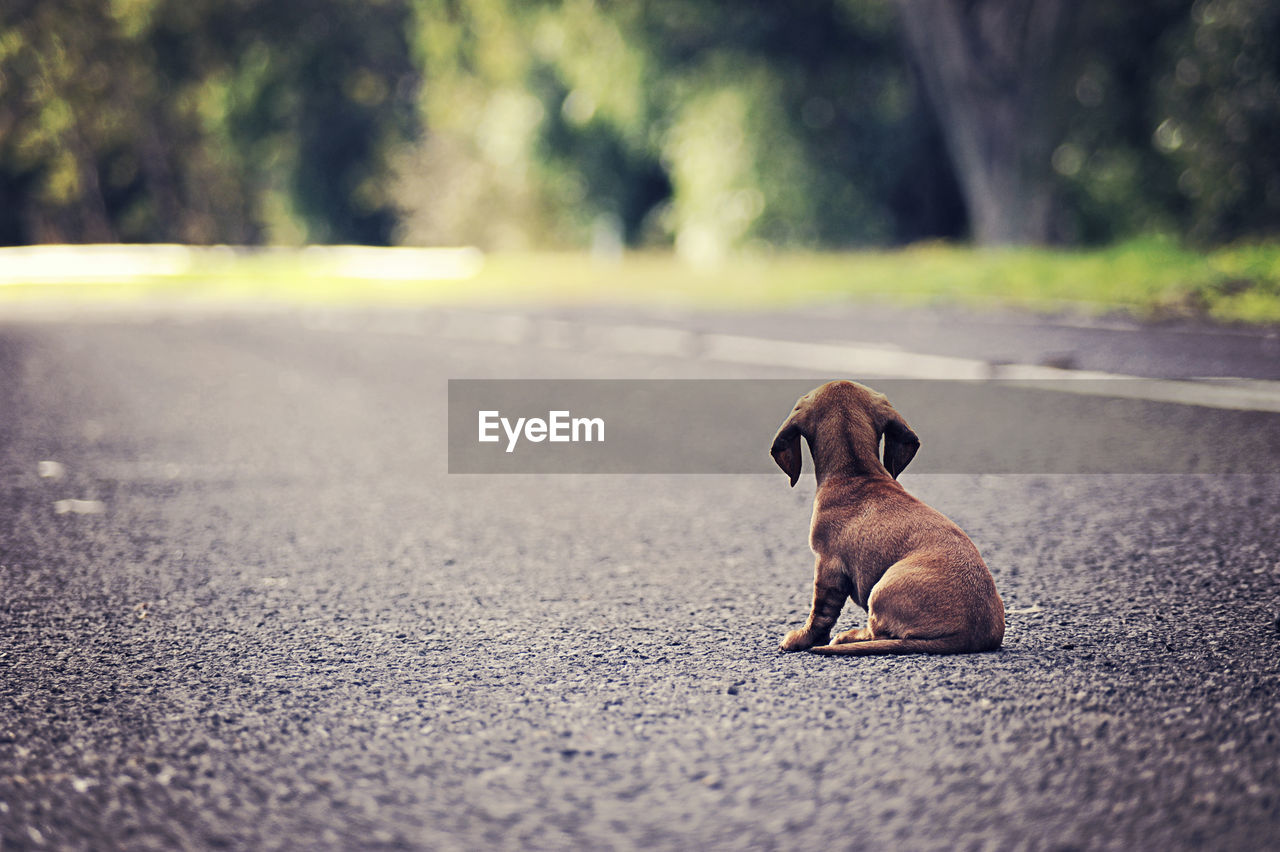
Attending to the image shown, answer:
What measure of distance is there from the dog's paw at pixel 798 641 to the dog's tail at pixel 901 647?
10cm

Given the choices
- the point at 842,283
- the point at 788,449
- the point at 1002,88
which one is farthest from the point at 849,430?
the point at 1002,88

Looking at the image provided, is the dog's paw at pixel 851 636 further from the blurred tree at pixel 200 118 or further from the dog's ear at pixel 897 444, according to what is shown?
the blurred tree at pixel 200 118

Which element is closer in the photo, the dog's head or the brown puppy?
the brown puppy

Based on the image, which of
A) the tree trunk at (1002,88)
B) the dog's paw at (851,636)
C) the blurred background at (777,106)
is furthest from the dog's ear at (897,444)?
the tree trunk at (1002,88)

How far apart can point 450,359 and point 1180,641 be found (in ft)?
29.5

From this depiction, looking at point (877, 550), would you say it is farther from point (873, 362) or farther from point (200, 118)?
point (200, 118)

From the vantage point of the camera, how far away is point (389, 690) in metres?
3.18

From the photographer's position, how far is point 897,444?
352 centimetres

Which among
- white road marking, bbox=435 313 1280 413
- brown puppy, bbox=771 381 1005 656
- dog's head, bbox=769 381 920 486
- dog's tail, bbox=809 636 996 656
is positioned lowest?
white road marking, bbox=435 313 1280 413

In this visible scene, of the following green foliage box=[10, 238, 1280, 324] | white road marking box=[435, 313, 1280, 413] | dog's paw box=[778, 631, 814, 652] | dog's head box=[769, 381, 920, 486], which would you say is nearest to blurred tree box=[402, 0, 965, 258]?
green foliage box=[10, 238, 1280, 324]

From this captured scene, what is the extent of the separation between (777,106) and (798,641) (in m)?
21.4

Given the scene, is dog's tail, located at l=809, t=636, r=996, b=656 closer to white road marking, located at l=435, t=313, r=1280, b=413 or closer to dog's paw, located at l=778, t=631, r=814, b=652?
dog's paw, located at l=778, t=631, r=814, b=652

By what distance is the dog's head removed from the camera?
→ 3469mm

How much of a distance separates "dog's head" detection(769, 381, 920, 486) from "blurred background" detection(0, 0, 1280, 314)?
10.4 meters
